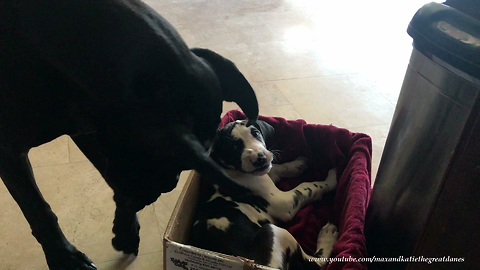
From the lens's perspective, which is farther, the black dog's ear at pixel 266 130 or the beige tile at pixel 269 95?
the beige tile at pixel 269 95

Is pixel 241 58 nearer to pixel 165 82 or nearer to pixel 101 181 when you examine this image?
pixel 101 181

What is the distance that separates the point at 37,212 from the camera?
125 centimetres

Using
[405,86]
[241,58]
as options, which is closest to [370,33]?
[241,58]

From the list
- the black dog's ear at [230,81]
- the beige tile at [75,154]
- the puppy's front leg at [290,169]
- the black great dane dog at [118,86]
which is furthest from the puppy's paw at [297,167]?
the beige tile at [75,154]

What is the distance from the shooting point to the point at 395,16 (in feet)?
13.7

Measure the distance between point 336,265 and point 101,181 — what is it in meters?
1.14

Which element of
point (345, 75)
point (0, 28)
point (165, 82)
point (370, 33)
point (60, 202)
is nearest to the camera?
point (165, 82)

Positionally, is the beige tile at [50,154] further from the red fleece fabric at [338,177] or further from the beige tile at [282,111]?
the beige tile at [282,111]

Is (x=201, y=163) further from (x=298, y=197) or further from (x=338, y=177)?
(x=338, y=177)

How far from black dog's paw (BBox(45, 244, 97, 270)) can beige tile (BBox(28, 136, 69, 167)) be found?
72 centimetres

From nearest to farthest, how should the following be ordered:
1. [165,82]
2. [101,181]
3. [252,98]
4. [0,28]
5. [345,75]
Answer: [165,82]
[0,28]
[252,98]
[101,181]
[345,75]

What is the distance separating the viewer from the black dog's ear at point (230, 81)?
41.1 inches

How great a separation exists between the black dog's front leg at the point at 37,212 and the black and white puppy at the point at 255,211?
40cm

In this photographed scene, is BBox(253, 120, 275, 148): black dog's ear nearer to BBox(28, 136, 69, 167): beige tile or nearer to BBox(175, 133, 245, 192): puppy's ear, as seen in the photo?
BBox(175, 133, 245, 192): puppy's ear
